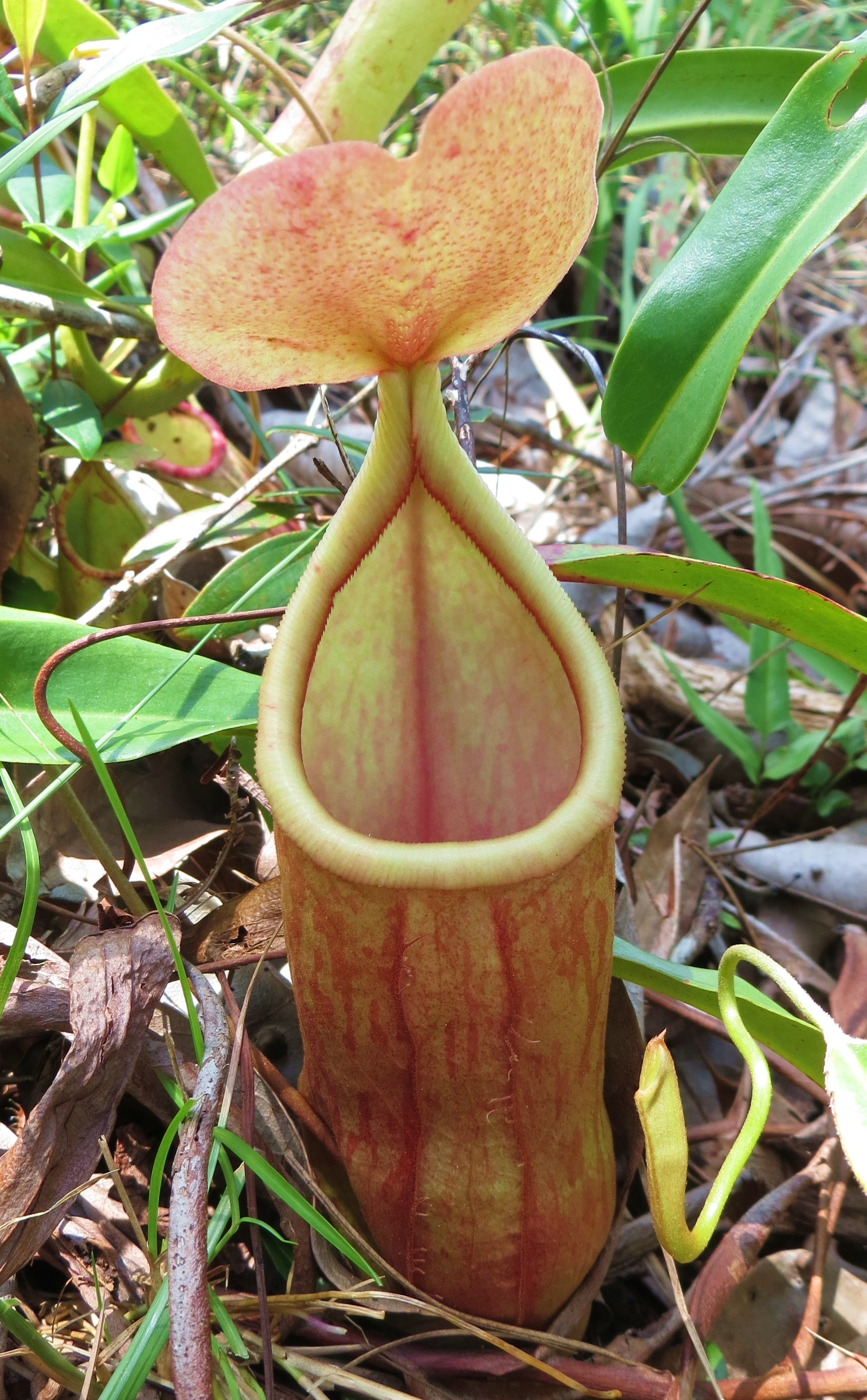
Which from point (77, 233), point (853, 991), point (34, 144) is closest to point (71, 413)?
point (77, 233)

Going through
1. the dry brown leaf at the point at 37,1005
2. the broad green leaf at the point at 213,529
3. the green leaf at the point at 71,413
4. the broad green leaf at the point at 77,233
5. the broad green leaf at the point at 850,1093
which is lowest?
the dry brown leaf at the point at 37,1005

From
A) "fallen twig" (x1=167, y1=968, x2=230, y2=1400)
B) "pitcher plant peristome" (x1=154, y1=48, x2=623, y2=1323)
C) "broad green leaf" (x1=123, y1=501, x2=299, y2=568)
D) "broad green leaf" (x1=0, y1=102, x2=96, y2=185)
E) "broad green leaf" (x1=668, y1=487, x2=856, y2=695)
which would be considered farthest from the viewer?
"broad green leaf" (x1=668, y1=487, x2=856, y2=695)

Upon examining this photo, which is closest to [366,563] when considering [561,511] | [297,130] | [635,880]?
[635,880]

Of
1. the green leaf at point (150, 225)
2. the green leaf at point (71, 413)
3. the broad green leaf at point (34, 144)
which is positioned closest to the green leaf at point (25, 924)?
the broad green leaf at point (34, 144)

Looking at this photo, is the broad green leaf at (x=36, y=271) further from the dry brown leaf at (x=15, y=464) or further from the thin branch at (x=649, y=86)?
the thin branch at (x=649, y=86)

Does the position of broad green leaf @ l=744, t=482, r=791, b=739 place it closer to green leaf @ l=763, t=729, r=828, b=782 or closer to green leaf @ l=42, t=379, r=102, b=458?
green leaf @ l=763, t=729, r=828, b=782

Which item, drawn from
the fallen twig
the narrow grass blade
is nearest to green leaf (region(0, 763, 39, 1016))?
the narrow grass blade
